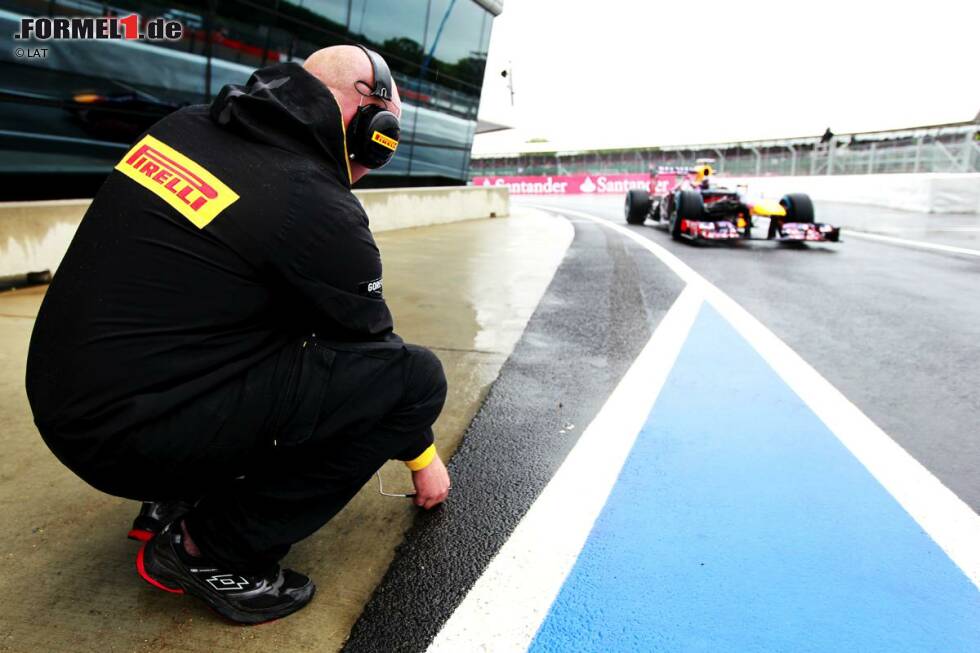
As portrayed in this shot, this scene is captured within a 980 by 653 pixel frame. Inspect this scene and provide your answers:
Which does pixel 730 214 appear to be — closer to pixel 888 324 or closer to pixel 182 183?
pixel 888 324

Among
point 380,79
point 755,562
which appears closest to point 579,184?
point 380,79

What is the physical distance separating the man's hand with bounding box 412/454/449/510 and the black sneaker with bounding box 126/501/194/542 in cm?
71

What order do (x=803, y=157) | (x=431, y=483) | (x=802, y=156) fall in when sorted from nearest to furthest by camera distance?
(x=431, y=483), (x=803, y=157), (x=802, y=156)

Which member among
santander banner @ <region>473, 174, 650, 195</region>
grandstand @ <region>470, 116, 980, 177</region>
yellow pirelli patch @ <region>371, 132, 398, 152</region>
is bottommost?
yellow pirelli patch @ <region>371, 132, 398, 152</region>

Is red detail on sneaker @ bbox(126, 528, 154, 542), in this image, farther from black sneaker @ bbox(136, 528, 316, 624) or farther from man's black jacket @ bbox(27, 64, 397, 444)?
man's black jacket @ bbox(27, 64, 397, 444)

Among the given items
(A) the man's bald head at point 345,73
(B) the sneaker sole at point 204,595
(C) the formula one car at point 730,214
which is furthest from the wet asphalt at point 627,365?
(C) the formula one car at point 730,214

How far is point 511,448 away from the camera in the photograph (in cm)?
278

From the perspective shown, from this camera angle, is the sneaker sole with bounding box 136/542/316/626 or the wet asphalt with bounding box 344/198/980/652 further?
the wet asphalt with bounding box 344/198/980/652

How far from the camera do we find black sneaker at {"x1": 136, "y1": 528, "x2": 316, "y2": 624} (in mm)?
1685

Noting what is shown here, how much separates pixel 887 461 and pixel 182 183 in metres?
2.70

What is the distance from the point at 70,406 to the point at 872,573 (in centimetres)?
216

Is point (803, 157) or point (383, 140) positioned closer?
point (383, 140)

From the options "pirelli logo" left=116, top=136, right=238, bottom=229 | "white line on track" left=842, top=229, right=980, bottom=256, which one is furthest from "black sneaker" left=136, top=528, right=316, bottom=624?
"white line on track" left=842, top=229, right=980, bottom=256

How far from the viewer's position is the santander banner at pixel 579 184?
125 ft
